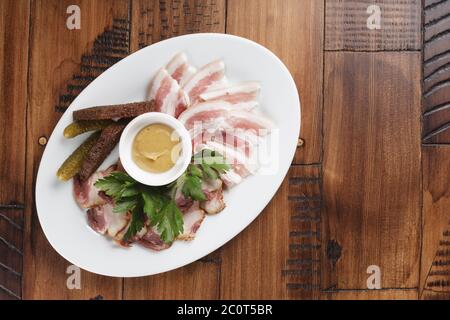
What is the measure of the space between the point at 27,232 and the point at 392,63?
1.14 meters

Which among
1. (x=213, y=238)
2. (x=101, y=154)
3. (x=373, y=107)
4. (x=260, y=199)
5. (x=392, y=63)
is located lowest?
(x=213, y=238)

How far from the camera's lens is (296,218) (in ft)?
4.65

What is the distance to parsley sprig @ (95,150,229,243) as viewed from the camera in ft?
4.09

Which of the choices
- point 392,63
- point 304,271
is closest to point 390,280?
point 304,271

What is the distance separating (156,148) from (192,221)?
0.74 feet

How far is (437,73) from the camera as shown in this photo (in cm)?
141

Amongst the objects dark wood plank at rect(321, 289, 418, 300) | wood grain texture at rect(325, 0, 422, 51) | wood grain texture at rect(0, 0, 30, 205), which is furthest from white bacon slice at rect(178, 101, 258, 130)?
dark wood plank at rect(321, 289, 418, 300)

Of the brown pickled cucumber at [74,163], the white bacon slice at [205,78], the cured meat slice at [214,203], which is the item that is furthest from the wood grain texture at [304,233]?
the brown pickled cucumber at [74,163]

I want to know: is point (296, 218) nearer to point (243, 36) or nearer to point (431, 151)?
point (431, 151)

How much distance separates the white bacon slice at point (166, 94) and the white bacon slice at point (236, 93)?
64 millimetres

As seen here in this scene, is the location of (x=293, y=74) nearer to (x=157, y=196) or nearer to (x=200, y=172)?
(x=200, y=172)

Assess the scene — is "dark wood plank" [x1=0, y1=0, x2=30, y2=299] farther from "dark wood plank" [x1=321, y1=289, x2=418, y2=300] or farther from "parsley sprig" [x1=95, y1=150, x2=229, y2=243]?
"dark wood plank" [x1=321, y1=289, x2=418, y2=300]

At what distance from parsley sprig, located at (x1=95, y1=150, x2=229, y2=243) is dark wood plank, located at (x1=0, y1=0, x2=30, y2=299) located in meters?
0.32

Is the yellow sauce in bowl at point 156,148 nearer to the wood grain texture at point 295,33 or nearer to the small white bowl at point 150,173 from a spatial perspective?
the small white bowl at point 150,173
